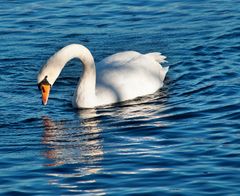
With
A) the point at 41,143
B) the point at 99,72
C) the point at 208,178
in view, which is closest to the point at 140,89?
the point at 99,72

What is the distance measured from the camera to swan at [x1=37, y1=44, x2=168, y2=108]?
14.0 m

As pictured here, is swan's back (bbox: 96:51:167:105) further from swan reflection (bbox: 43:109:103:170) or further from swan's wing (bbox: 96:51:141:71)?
swan reflection (bbox: 43:109:103:170)

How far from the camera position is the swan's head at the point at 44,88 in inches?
549

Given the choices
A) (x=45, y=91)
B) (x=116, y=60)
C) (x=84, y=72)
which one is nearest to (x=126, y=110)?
(x=84, y=72)

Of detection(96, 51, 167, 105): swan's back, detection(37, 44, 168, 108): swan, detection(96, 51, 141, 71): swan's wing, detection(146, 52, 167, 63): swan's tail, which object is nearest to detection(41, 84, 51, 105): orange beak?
detection(37, 44, 168, 108): swan

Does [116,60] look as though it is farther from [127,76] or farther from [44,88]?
[44,88]

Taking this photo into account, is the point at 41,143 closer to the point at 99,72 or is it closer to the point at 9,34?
the point at 99,72

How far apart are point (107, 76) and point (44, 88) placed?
5.22 feet

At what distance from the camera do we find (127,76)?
15.3 meters

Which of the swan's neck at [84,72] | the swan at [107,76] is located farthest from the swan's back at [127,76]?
the swan's neck at [84,72]

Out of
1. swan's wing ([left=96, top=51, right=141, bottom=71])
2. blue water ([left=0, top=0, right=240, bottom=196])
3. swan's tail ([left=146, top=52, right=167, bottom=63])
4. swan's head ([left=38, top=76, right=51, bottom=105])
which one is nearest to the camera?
blue water ([left=0, top=0, right=240, bottom=196])

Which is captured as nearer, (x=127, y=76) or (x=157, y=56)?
(x=127, y=76)

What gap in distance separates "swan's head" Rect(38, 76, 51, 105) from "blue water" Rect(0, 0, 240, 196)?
0.25 meters

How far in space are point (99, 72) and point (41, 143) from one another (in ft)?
10.8
